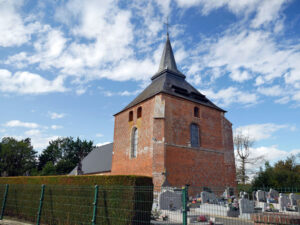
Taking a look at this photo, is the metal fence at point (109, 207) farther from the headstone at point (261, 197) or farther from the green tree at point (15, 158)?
the green tree at point (15, 158)

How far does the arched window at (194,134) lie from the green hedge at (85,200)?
511 inches

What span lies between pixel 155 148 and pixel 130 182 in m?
10.9

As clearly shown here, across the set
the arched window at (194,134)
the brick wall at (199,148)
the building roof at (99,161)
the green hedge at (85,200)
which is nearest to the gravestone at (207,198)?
the brick wall at (199,148)

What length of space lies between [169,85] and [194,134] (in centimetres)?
507

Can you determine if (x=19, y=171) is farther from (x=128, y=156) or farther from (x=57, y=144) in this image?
(x=128, y=156)

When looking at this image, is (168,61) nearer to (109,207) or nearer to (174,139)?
(174,139)

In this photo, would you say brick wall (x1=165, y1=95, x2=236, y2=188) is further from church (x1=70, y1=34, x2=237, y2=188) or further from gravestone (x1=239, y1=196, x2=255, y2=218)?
gravestone (x1=239, y1=196, x2=255, y2=218)

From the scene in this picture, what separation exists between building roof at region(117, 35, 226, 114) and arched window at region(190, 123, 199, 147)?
2.36 m

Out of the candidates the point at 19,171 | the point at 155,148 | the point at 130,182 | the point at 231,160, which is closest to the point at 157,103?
the point at 155,148

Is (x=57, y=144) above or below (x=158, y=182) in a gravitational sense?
above

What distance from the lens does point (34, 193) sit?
881cm

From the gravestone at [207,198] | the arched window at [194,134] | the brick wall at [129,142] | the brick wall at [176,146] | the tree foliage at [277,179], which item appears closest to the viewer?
the gravestone at [207,198]

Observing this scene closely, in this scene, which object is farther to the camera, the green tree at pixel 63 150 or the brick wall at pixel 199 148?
the green tree at pixel 63 150

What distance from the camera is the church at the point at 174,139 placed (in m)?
17.1
